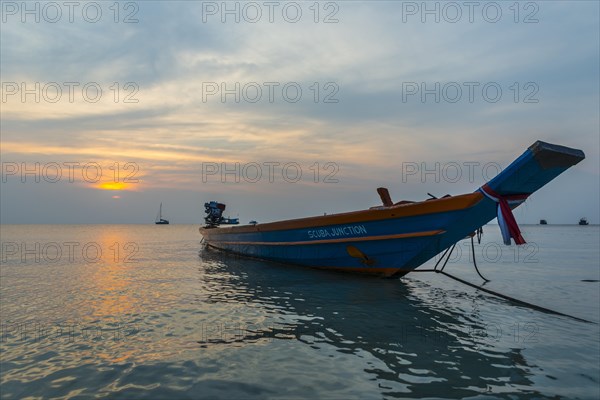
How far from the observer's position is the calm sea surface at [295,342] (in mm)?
4336

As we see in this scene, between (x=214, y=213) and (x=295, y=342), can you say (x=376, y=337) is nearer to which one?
(x=295, y=342)

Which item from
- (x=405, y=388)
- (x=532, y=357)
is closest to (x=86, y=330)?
(x=405, y=388)

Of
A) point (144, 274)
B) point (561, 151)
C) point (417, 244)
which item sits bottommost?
point (144, 274)

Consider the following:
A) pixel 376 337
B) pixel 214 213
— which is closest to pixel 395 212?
pixel 376 337

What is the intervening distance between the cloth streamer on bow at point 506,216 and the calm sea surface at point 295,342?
1.68 meters

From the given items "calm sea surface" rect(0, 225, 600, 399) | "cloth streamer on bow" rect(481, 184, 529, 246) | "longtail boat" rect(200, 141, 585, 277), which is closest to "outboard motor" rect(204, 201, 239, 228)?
"longtail boat" rect(200, 141, 585, 277)

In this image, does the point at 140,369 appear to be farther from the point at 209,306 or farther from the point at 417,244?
the point at 417,244

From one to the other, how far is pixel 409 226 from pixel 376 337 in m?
5.21

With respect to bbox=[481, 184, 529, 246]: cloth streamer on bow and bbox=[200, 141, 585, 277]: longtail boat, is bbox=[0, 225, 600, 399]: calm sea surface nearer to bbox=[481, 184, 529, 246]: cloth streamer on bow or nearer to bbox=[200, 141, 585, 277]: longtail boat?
bbox=[200, 141, 585, 277]: longtail boat

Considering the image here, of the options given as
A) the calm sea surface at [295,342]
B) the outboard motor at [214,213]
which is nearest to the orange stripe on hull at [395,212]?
the calm sea surface at [295,342]

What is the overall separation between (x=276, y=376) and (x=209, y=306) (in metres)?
4.56

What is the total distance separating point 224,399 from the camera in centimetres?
398

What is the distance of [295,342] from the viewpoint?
5.91 meters

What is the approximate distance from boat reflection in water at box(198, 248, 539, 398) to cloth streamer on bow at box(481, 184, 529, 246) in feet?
6.13
